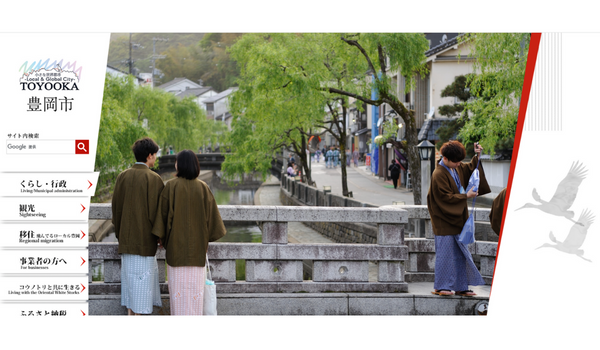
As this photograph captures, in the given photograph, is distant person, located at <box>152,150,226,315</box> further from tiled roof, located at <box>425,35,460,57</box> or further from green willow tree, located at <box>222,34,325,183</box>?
tiled roof, located at <box>425,35,460,57</box>

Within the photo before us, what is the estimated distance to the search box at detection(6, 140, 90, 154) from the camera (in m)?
5.41

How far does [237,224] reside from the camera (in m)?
28.2

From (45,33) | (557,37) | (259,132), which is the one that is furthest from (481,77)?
(259,132)

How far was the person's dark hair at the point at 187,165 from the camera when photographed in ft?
Result: 17.6

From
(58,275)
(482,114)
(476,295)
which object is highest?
(482,114)

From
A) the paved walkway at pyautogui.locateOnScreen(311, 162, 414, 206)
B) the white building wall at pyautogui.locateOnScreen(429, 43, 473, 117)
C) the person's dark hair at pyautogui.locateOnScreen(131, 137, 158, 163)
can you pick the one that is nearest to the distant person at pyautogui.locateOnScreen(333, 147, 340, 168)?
the paved walkway at pyautogui.locateOnScreen(311, 162, 414, 206)

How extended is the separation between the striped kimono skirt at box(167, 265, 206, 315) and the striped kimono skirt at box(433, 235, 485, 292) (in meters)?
2.54

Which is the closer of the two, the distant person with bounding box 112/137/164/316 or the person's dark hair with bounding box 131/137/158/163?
the distant person with bounding box 112/137/164/316

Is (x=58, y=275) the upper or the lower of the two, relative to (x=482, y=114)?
lower

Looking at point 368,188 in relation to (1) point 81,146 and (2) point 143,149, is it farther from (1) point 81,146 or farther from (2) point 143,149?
(1) point 81,146

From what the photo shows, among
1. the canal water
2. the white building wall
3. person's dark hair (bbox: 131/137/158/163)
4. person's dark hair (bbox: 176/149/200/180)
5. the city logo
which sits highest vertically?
the white building wall
